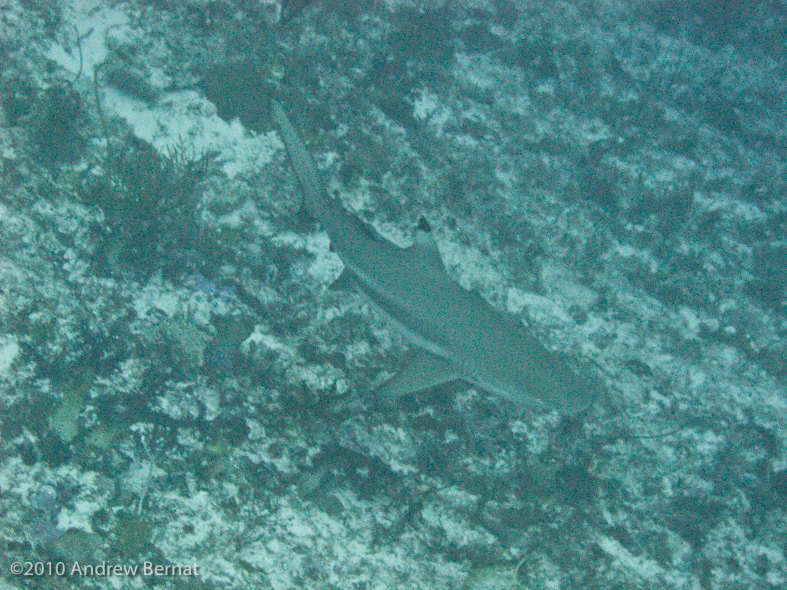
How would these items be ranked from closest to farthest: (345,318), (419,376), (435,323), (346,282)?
(435,323) < (419,376) < (346,282) < (345,318)

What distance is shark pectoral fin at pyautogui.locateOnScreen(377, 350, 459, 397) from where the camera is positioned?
4277 mm

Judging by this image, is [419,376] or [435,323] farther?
[419,376]

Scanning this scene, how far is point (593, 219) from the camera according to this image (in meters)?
7.04

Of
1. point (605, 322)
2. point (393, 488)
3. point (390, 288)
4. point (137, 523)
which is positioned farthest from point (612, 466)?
point (137, 523)

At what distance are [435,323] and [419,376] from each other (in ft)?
1.59

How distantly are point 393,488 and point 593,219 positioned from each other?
4.67 m

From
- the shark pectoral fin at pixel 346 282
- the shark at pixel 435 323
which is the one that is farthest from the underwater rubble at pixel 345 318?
the shark at pixel 435 323

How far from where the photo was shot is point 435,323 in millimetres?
4176

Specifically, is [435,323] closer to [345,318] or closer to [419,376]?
[419,376]

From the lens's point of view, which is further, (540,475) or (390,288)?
(540,475)

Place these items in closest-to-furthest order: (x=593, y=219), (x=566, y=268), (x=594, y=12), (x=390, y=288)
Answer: (x=390, y=288) < (x=566, y=268) < (x=593, y=219) < (x=594, y=12)

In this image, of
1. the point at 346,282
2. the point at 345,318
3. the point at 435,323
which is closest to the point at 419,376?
the point at 435,323

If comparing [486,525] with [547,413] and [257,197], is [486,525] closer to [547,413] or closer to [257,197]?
[547,413]

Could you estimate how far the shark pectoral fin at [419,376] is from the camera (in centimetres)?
428
